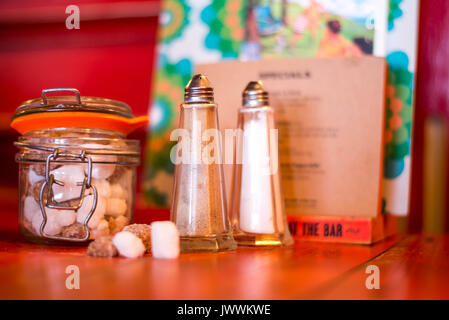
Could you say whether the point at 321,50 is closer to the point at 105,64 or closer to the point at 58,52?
the point at 105,64

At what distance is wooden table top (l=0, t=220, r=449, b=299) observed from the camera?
384 mm

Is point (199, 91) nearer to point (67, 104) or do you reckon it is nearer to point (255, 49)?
point (67, 104)

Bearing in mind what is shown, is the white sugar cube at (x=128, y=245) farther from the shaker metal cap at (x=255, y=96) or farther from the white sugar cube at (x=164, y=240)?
the shaker metal cap at (x=255, y=96)

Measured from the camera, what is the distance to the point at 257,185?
2.16ft

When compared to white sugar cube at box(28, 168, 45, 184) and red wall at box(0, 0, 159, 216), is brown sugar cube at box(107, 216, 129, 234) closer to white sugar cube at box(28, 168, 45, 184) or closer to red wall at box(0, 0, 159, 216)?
white sugar cube at box(28, 168, 45, 184)

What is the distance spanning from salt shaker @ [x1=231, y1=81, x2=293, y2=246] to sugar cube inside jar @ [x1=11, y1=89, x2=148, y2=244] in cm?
15

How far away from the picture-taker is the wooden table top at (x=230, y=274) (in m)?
0.38

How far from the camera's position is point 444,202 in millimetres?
1251

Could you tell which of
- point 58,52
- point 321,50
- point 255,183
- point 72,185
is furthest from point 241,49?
point 58,52

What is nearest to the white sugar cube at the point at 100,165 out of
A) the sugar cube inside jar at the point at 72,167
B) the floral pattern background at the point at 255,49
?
the sugar cube inside jar at the point at 72,167

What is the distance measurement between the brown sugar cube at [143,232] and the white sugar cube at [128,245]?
2 cm

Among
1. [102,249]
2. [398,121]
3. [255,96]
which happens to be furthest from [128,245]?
[398,121]

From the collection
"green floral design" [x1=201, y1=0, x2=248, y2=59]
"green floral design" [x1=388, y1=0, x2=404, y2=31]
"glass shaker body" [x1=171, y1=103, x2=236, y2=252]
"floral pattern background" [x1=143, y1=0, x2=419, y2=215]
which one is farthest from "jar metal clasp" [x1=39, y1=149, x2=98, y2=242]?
"green floral design" [x1=388, y1=0, x2=404, y2=31]
